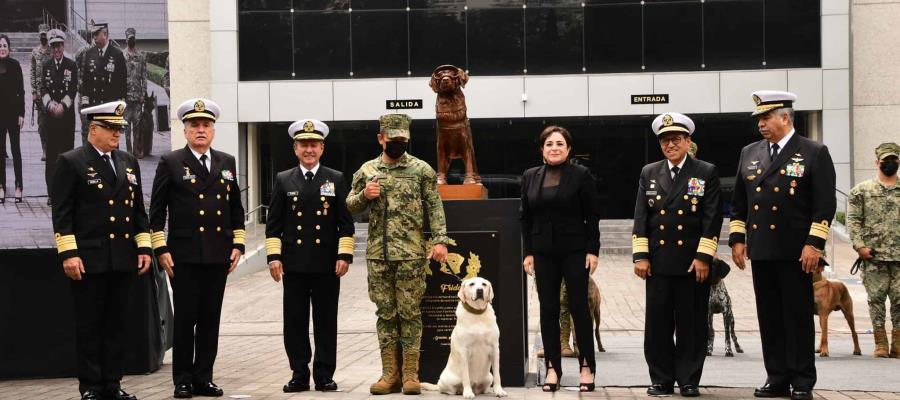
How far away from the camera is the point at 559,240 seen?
8.87 metres

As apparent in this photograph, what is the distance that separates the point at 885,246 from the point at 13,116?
39.6 feet

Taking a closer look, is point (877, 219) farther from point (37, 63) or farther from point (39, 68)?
point (37, 63)

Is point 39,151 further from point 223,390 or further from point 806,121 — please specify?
point 806,121

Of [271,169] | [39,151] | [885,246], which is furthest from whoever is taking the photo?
[271,169]

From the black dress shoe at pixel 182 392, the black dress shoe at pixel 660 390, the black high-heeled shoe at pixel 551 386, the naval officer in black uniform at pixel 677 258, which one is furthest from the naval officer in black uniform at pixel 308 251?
the black dress shoe at pixel 660 390

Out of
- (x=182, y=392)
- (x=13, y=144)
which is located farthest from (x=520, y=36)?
(x=182, y=392)

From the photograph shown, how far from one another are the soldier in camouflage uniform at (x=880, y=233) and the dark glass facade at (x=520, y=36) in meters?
21.6

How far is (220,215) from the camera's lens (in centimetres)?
896

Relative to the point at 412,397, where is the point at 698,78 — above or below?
above

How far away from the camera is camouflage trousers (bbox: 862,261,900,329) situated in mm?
11633

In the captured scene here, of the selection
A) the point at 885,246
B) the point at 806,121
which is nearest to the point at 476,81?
the point at 806,121

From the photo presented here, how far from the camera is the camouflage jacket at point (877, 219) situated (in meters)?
11.6

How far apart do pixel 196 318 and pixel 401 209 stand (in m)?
1.82

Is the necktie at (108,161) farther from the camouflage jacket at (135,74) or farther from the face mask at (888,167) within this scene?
the face mask at (888,167)
